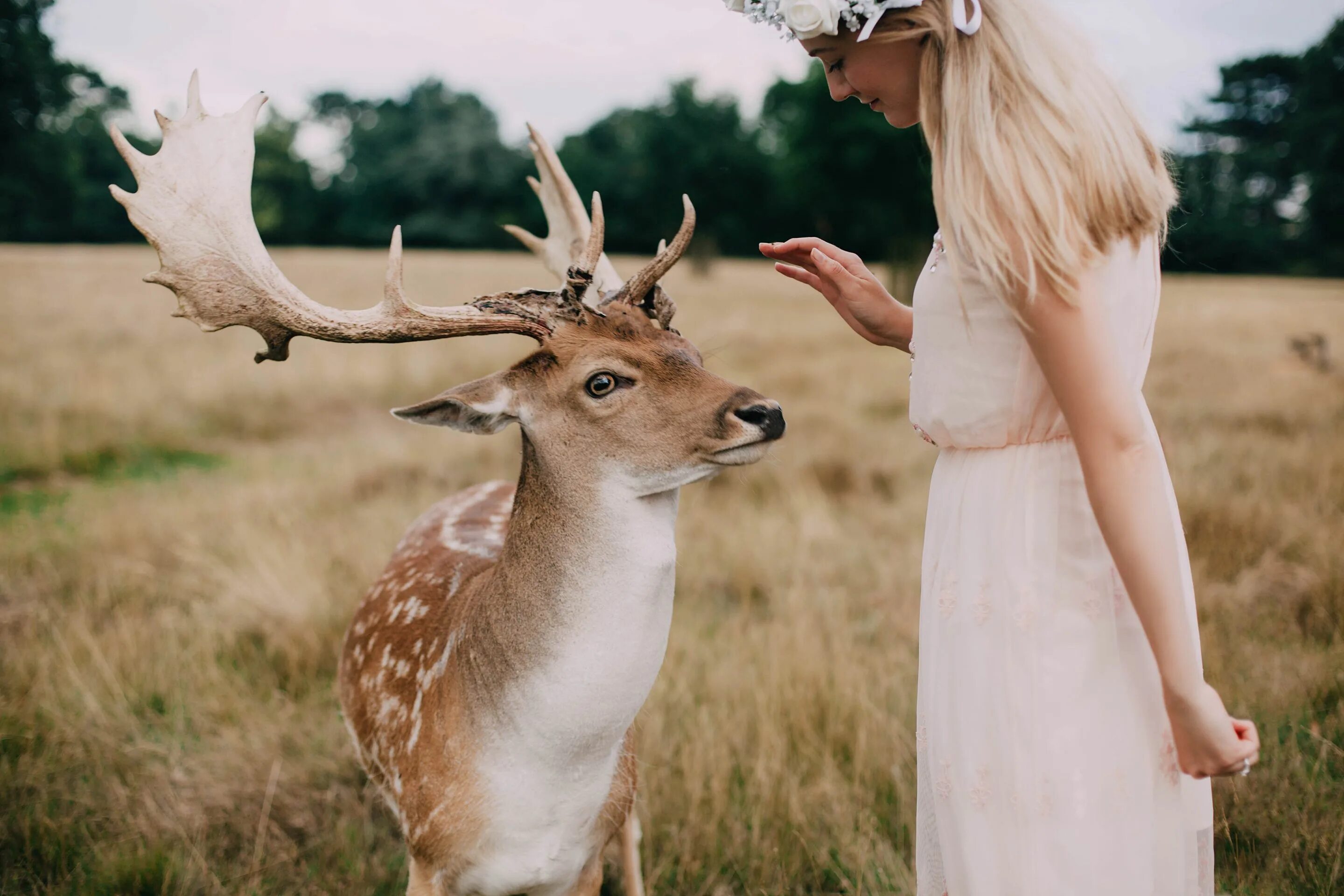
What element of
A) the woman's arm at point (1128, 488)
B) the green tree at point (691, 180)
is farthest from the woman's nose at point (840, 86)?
the green tree at point (691, 180)

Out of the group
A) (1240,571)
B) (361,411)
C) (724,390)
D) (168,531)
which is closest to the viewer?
(724,390)

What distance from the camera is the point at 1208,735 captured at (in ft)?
4.54

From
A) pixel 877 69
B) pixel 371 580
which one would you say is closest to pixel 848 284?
pixel 877 69

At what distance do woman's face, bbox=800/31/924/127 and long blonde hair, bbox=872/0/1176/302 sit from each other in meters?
0.07

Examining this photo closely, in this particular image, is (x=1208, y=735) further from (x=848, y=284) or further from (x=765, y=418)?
(x=848, y=284)

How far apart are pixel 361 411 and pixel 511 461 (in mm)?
3031

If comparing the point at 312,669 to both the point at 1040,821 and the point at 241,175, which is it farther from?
the point at 1040,821

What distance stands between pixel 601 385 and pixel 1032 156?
956 millimetres

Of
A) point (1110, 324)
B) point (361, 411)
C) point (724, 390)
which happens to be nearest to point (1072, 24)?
point (1110, 324)

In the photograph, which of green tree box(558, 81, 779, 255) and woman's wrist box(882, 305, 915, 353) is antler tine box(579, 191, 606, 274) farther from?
green tree box(558, 81, 779, 255)

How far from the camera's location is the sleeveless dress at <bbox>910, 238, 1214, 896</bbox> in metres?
1.55

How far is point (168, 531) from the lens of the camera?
5.43 meters

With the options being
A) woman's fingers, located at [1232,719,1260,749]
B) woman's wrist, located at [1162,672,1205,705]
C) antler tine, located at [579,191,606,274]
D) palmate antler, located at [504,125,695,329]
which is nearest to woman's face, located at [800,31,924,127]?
palmate antler, located at [504,125,695,329]

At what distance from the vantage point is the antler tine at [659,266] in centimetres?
210
